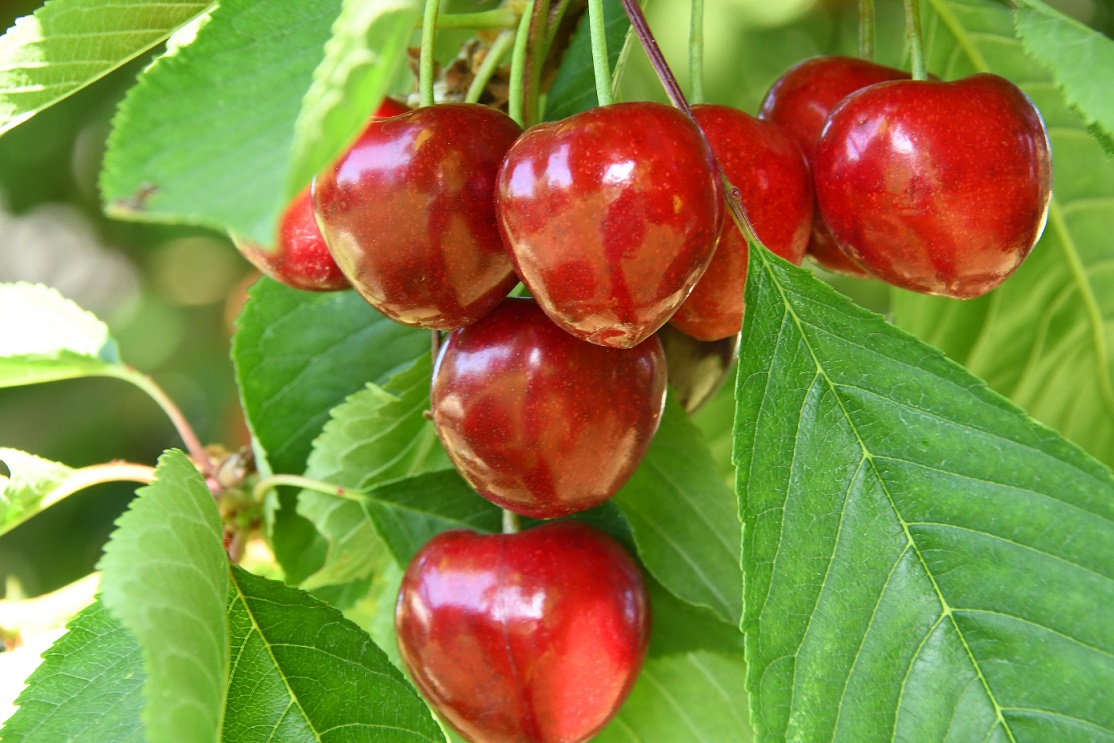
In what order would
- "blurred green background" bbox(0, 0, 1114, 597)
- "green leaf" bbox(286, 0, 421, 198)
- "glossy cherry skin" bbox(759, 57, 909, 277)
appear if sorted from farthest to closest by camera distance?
"blurred green background" bbox(0, 0, 1114, 597) → "glossy cherry skin" bbox(759, 57, 909, 277) → "green leaf" bbox(286, 0, 421, 198)

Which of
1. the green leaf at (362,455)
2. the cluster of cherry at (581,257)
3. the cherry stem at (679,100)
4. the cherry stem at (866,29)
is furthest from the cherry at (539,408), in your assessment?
the cherry stem at (866,29)

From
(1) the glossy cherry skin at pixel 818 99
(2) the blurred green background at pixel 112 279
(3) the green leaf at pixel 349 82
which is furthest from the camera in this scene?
(2) the blurred green background at pixel 112 279

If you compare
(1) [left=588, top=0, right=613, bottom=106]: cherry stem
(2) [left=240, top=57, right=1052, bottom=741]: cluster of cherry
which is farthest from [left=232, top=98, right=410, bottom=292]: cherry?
(1) [left=588, top=0, right=613, bottom=106]: cherry stem

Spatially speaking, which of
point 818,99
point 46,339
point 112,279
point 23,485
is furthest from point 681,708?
point 112,279

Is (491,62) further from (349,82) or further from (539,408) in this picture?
(349,82)

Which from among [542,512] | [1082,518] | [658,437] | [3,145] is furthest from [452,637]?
[3,145]

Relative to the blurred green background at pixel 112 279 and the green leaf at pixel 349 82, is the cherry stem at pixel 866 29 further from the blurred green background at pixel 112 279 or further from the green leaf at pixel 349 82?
the blurred green background at pixel 112 279

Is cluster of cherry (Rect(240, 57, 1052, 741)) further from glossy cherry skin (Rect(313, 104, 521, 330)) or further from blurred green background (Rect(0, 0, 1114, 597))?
blurred green background (Rect(0, 0, 1114, 597))
